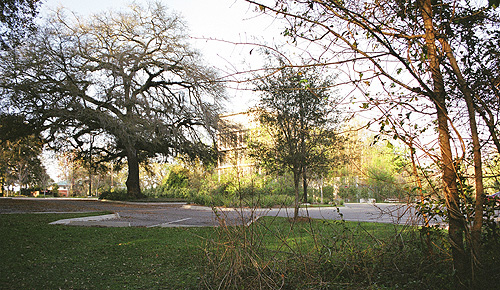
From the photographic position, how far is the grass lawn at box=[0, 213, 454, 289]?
152 inches

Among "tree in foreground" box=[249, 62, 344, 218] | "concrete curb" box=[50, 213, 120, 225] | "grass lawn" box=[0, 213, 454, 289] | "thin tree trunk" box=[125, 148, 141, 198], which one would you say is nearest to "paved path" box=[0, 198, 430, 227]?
"concrete curb" box=[50, 213, 120, 225]

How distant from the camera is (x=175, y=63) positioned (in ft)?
75.0

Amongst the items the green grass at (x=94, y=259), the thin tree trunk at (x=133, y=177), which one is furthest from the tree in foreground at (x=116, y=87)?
the green grass at (x=94, y=259)

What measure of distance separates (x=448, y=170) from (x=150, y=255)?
4816 millimetres

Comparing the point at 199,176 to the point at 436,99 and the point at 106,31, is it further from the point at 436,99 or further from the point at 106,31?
the point at 436,99

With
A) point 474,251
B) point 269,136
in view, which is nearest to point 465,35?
point 474,251

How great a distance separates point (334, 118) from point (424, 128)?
871cm

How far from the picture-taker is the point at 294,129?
496 inches

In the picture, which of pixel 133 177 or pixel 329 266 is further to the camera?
pixel 133 177

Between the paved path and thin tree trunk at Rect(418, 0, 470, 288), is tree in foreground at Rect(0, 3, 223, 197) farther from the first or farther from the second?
thin tree trunk at Rect(418, 0, 470, 288)

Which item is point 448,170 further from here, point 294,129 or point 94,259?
point 294,129

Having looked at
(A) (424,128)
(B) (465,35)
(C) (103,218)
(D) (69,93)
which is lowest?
(C) (103,218)

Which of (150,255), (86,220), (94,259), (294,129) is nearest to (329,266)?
(150,255)

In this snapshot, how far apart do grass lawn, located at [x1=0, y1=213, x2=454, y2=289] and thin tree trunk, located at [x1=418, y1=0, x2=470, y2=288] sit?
111cm
